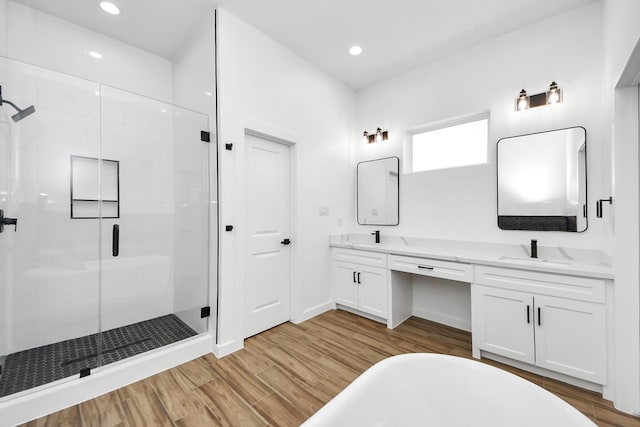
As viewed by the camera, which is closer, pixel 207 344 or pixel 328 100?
pixel 207 344

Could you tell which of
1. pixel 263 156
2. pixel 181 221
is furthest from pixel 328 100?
pixel 181 221

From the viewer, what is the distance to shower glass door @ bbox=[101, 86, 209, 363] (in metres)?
2.51

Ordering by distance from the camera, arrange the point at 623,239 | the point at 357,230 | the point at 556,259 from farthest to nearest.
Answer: the point at 357,230
the point at 556,259
the point at 623,239

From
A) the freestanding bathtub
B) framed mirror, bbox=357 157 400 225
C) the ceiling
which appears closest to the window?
framed mirror, bbox=357 157 400 225

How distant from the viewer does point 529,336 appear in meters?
2.05

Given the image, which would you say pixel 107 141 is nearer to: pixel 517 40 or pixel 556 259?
pixel 517 40

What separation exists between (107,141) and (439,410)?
3.46 metres

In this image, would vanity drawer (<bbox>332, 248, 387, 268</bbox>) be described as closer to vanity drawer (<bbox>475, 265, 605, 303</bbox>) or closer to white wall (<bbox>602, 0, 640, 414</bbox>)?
vanity drawer (<bbox>475, 265, 605, 303</bbox>)

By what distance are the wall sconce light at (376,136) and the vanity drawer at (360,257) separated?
1.59 meters

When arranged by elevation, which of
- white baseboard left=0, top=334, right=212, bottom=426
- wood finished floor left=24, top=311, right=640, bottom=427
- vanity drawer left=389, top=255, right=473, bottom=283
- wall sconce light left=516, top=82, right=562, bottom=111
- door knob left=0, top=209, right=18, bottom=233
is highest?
wall sconce light left=516, top=82, right=562, bottom=111

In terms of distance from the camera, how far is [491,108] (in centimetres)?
276

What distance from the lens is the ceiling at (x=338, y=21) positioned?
233 centimetres

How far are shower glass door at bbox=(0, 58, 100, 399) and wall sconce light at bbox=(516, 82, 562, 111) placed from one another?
3.95m

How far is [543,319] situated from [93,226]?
3922 millimetres
